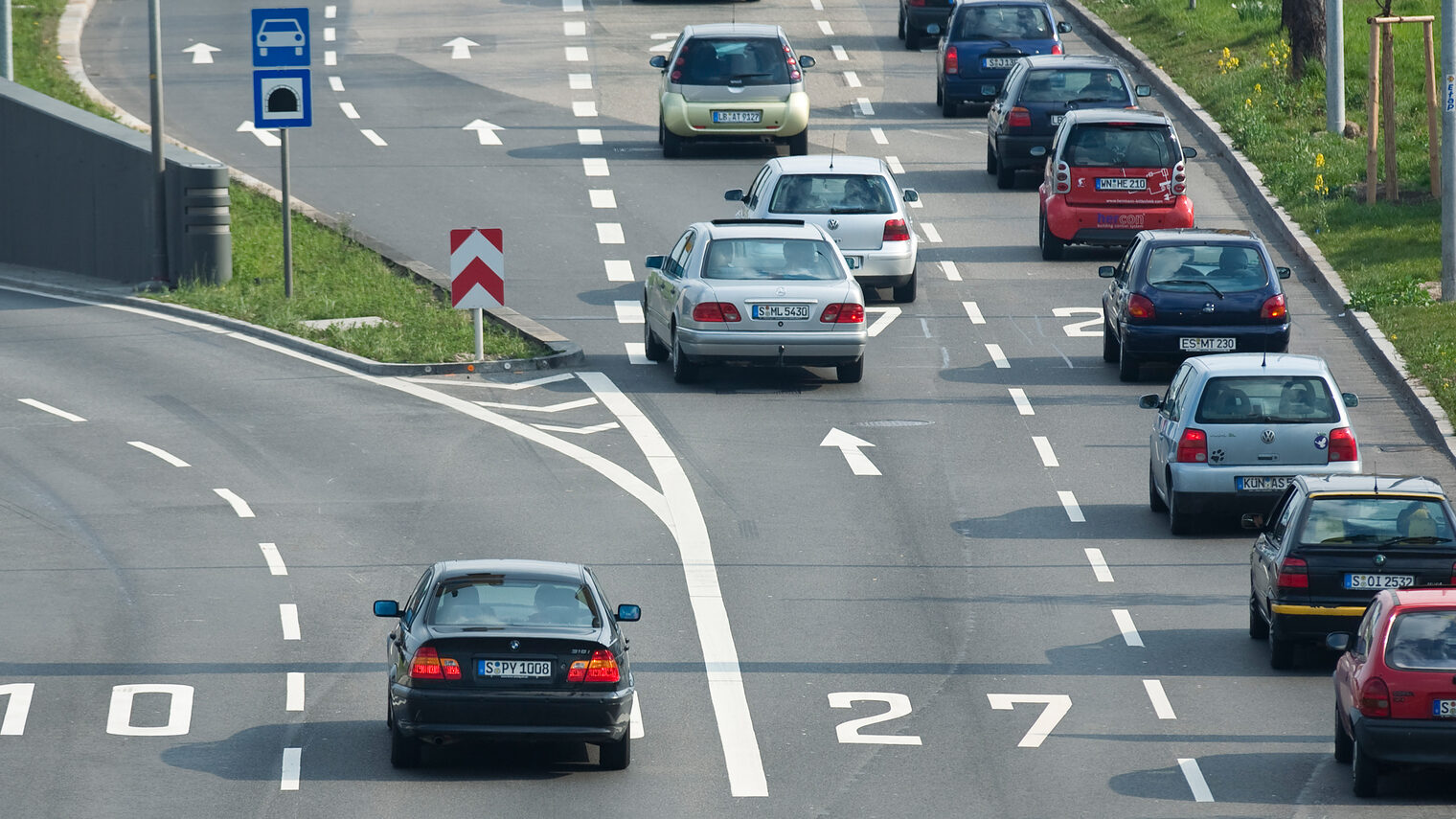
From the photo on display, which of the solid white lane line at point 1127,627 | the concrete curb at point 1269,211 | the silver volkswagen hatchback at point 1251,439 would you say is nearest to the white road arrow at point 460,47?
the concrete curb at point 1269,211

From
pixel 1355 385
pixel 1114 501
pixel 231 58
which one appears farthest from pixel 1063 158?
pixel 231 58

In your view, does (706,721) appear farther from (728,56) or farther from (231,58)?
(231,58)

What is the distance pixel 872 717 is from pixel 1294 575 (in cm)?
308

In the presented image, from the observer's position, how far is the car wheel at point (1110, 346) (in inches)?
1115

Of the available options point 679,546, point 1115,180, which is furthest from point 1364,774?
point 1115,180

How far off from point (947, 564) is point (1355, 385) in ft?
27.6

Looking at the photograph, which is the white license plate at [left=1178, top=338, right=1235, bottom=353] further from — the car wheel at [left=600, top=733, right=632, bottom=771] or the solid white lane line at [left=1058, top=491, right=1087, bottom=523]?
the car wheel at [left=600, top=733, right=632, bottom=771]

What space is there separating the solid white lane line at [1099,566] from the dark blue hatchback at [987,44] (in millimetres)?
21463

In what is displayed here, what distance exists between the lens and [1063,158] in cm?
3266

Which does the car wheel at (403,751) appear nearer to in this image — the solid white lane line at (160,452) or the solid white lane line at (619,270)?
the solid white lane line at (160,452)

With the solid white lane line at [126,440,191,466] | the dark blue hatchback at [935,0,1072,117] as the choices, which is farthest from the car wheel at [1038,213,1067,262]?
the solid white lane line at [126,440,191,466]

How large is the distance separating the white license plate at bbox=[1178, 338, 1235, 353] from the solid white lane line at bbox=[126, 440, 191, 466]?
10.1 meters

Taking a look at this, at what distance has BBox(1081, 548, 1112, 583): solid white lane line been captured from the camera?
67.1 ft

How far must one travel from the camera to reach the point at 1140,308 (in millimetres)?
27156
